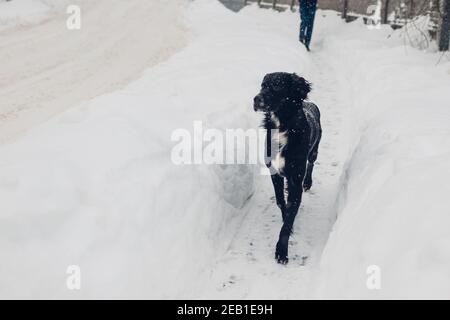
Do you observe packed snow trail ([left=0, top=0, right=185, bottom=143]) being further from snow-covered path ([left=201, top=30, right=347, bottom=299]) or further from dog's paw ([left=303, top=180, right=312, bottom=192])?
dog's paw ([left=303, top=180, right=312, bottom=192])

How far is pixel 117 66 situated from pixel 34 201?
9030mm

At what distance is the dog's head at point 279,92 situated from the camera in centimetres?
495

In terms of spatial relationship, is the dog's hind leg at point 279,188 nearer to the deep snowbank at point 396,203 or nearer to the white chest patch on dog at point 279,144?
the white chest patch on dog at point 279,144

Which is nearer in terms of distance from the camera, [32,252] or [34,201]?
[32,252]

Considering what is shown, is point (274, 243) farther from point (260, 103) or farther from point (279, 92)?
point (279, 92)

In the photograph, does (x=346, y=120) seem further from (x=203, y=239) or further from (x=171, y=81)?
(x=203, y=239)

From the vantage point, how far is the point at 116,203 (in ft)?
12.5

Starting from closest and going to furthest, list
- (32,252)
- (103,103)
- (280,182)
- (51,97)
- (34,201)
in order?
(32,252), (34,201), (280,182), (103,103), (51,97)

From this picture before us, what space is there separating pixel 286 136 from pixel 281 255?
116 cm

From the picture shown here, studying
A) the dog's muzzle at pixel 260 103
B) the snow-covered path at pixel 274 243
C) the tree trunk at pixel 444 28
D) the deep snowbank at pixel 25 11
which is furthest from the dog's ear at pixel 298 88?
the deep snowbank at pixel 25 11

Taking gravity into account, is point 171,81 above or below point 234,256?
above

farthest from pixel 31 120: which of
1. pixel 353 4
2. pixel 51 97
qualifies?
pixel 353 4

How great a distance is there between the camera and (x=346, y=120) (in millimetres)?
8344

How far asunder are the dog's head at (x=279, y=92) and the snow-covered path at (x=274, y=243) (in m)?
1.28
